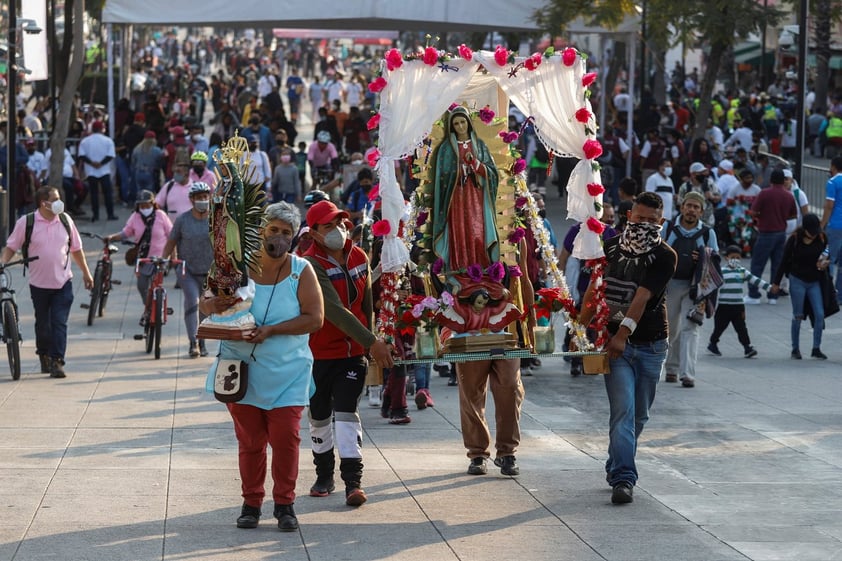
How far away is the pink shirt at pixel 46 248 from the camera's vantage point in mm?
13219

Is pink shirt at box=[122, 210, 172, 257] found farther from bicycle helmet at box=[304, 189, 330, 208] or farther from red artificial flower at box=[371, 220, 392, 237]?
red artificial flower at box=[371, 220, 392, 237]

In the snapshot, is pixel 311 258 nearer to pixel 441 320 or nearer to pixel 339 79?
pixel 441 320

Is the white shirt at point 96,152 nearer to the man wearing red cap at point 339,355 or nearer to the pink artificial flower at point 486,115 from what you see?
the pink artificial flower at point 486,115

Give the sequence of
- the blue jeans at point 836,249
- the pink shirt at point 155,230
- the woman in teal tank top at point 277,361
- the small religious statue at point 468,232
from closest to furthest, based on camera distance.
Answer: the woman in teal tank top at point 277,361, the small religious statue at point 468,232, the pink shirt at point 155,230, the blue jeans at point 836,249

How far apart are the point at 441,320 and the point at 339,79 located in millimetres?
38024

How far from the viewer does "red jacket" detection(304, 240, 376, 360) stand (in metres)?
8.28

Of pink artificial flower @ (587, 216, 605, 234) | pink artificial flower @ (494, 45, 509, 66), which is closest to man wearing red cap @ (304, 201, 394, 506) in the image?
pink artificial flower @ (587, 216, 605, 234)

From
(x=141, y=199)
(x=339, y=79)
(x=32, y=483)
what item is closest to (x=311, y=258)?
(x=32, y=483)

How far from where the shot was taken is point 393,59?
9.52 metres

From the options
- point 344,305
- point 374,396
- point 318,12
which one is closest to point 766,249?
point 374,396

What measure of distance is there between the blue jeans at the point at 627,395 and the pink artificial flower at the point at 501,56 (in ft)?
7.19

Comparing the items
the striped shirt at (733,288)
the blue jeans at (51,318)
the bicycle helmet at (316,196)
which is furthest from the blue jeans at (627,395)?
the striped shirt at (733,288)

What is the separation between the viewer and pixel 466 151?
9414 millimetres

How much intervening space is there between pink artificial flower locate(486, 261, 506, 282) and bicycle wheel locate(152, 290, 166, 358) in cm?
609
